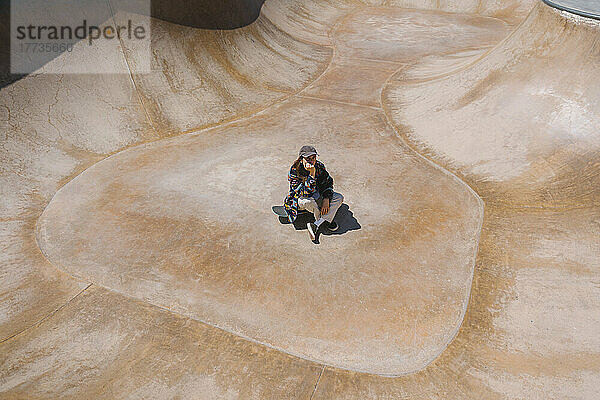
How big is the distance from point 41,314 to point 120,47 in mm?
5624

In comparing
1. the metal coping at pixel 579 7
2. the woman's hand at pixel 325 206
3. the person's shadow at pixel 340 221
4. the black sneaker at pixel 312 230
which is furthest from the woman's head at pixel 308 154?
the metal coping at pixel 579 7

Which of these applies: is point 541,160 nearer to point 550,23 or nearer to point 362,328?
point 550,23

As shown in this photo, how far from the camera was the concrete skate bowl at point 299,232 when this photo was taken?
13.7 feet

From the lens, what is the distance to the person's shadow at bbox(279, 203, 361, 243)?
5902mm

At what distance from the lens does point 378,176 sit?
6992mm

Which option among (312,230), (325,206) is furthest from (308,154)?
(312,230)

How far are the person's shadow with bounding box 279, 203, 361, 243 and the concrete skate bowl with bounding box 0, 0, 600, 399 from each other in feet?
0.18

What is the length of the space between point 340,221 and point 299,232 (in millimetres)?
601

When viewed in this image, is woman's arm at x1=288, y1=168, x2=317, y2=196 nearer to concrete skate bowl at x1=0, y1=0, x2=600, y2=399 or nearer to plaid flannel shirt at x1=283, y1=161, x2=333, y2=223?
plaid flannel shirt at x1=283, y1=161, x2=333, y2=223

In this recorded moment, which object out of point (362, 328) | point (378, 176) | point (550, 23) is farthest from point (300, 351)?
point (550, 23)

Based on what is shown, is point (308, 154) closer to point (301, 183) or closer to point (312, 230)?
point (301, 183)

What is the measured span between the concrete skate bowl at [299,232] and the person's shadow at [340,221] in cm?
6

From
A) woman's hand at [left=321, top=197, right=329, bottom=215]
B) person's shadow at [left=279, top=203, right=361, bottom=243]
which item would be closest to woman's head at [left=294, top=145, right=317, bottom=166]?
woman's hand at [left=321, top=197, right=329, bottom=215]

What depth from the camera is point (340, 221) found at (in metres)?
6.09
